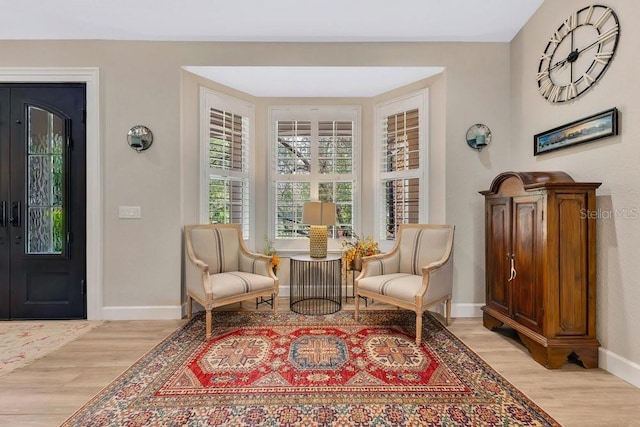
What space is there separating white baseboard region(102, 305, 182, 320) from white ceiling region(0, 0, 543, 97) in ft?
8.26

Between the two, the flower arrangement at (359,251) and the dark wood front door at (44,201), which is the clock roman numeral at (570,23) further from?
the dark wood front door at (44,201)

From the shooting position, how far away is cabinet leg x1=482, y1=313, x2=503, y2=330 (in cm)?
256

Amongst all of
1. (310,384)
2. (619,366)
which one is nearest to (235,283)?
(310,384)

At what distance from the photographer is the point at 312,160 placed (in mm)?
3670

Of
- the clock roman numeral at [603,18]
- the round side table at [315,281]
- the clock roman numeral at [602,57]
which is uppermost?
the clock roman numeral at [603,18]

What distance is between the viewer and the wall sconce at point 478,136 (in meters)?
2.88

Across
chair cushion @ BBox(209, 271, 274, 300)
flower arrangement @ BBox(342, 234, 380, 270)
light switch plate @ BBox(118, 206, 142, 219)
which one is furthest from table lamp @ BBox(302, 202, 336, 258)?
light switch plate @ BBox(118, 206, 142, 219)

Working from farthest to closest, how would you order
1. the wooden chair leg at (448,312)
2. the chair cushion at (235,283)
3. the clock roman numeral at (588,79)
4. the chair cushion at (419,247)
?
the chair cushion at (419,247) < the wooden chair leg at (448,312) < the chair cushion at (235,283) < the clock roman numeral at (588,79)

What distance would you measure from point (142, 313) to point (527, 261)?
3.53 m

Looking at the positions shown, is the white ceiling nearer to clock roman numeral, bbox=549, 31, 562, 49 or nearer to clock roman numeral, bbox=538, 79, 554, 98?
clock roman numeral, bbox=549, 31, 562, 49

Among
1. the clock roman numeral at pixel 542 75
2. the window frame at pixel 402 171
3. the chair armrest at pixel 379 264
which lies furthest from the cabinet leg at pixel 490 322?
the clock roman numeral at pixel 542 75

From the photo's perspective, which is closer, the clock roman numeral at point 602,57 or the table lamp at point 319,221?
the clock roman numeral at point 602,57

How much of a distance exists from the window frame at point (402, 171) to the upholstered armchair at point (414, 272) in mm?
319

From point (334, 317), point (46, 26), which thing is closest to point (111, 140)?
point (46, 26)
